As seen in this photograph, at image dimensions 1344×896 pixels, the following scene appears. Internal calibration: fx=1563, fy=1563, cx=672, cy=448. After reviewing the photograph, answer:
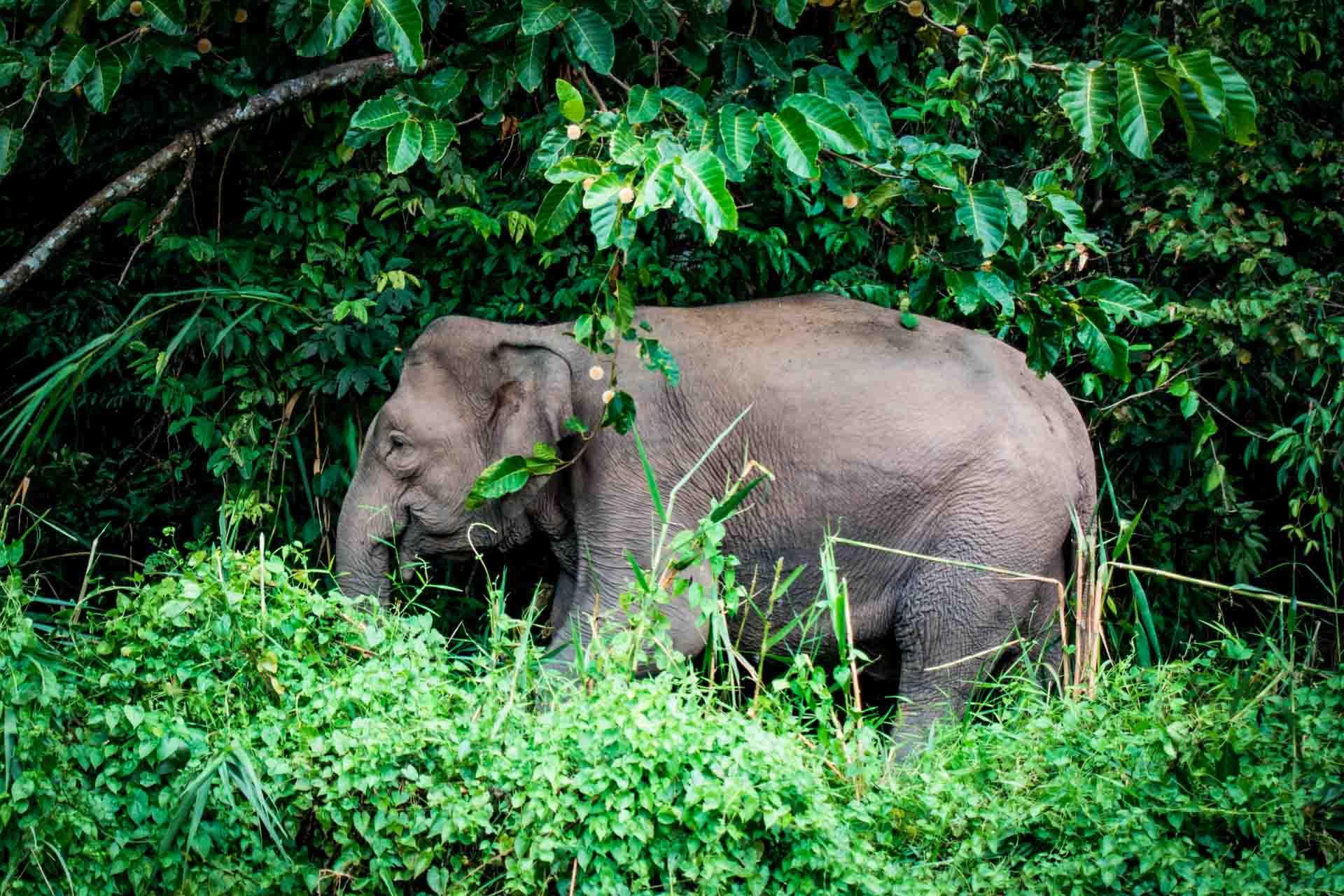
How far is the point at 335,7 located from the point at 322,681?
1791mm

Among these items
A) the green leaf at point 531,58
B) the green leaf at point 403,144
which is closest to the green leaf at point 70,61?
the green leaf at point 403,144

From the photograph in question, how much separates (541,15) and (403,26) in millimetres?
464

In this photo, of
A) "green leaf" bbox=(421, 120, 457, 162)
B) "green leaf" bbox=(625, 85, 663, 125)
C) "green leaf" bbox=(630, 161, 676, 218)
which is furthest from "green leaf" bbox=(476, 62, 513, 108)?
"green leaf" bbox=(630, 161, 676, 218)

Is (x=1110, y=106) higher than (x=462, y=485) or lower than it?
higher

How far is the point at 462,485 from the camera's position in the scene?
5430 millimetres

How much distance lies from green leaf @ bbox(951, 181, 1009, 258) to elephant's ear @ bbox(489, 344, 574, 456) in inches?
58.3

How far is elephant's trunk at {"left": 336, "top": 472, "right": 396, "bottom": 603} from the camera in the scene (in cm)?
538

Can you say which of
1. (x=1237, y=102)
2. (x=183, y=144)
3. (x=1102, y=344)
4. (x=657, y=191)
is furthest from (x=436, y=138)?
(x=1237, y=102)

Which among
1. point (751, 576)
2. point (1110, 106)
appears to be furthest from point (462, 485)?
point (1110, 106)

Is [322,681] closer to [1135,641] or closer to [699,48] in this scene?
[699,48]

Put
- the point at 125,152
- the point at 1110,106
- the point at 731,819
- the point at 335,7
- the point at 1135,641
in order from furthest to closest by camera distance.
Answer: the point at 125,152 → the point at 1135,641 → the point at 1110,106 → the point at 335,7 → the point at 731,819

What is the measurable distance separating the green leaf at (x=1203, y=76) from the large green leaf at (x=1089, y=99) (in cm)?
20

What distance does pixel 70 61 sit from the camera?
4688mm

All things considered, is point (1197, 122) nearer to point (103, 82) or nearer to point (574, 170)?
point (574, 170)
